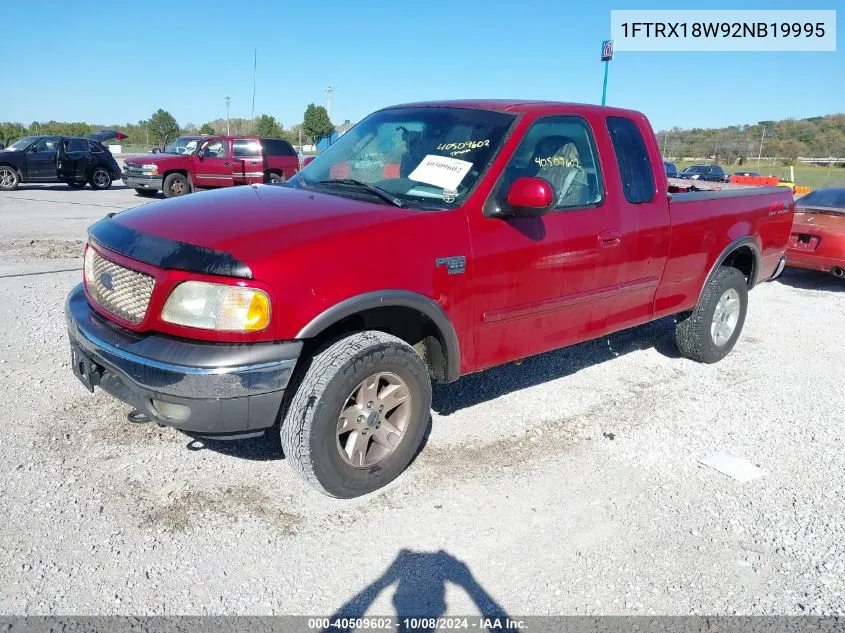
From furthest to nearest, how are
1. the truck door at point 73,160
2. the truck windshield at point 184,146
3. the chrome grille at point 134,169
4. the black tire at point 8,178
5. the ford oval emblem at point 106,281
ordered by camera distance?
the truck door at point 73,160
the black tire at point 8,178
the truck windshield at point 184,146
the chrome grille at point 134,169
the ford oval emblem at point 106,281

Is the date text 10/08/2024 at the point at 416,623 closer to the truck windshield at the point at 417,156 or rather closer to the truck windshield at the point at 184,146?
the truck windshield at the point at 417,156

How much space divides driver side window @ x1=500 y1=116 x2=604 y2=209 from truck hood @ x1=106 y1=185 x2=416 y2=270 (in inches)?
35.8

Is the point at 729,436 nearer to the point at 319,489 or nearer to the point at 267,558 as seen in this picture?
the point at 319,489

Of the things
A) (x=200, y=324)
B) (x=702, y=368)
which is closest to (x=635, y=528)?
(x=200, y=324)

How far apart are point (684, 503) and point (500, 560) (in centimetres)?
113

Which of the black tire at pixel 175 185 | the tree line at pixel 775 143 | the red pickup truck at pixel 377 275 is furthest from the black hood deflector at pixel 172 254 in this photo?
the tree line at pixel 775 143

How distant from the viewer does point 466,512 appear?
3176 millimetres

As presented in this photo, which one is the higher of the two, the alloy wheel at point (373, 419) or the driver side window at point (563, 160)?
the driver side window at point (563, 160)

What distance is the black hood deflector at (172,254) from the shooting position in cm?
274

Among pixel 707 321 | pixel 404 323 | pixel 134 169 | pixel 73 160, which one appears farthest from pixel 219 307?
pixel 73 160

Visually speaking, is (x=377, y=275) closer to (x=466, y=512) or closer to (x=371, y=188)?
(x=371, y=188)

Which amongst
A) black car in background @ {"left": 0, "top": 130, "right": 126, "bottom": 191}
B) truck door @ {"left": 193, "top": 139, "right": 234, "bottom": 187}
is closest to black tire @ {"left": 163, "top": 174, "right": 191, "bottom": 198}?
truck door @ {"left": 193, "top": 139, "right": 234, "bottom": 187}

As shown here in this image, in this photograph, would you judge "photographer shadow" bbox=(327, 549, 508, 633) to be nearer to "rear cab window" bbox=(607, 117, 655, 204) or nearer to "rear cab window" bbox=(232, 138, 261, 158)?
"rear cab window" bbox=(607, 117, 655, 204)

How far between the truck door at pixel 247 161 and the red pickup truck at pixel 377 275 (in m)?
13.2
